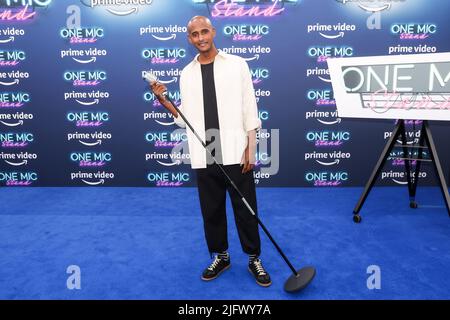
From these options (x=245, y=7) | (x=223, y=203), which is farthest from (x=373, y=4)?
(x=223, y=203)

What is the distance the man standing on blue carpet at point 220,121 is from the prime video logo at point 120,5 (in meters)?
2.38

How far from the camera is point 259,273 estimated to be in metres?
2.26

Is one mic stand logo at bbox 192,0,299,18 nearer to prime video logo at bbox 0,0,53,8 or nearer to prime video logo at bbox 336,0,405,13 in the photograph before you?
prime video logo at bbox 336,0,405,13

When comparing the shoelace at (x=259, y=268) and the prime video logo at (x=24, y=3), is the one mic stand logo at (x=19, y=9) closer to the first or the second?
the prime video logo at (x=24, y=3)

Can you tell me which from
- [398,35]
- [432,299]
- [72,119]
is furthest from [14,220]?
[398,35]

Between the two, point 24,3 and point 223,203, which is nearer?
point 223,203

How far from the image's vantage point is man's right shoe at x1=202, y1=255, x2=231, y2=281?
2.31m

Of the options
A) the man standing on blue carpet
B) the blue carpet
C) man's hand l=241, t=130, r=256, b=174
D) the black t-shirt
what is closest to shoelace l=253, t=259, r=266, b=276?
the man standing on blue carpet

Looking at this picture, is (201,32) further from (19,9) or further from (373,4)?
(19,9)

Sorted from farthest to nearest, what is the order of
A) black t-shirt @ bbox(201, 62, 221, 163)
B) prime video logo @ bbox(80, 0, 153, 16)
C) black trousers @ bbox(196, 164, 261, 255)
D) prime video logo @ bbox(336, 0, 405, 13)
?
prime video logo @ bbox(80, 0, 153, 16) → prime video logo @ bbox(336, 0, 405, 13) → black trousers @ bbox(196, 164, 261, 255) → black t-shirt @ bbox(201, 62, 221, 163)

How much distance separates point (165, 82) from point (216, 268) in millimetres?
2630

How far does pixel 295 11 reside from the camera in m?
3.98

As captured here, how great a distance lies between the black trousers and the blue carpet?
0.91ft

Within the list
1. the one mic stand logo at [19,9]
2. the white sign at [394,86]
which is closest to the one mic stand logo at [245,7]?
the white sign at [394,86]
